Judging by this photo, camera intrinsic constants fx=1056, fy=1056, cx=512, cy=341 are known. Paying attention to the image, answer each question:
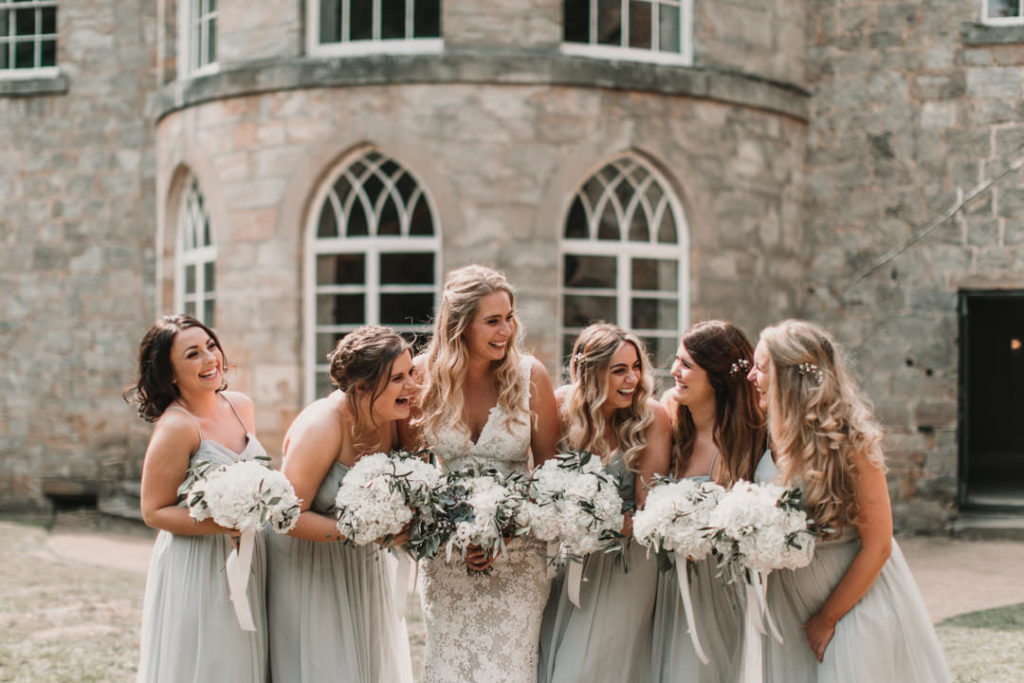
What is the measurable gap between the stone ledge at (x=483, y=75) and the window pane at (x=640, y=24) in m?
0.40

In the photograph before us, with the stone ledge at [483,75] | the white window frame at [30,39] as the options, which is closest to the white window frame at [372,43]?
the stone ledge at [483,75]

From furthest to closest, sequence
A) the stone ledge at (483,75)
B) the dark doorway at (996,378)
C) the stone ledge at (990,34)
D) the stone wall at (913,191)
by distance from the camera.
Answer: the dark doorway at (996,378), the stone wall at (913,191), the stone ledge at (990,34), the stone ledge at (483,75)

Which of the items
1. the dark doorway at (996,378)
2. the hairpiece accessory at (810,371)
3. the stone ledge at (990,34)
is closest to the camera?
the hairpiece accessory at (810,371)

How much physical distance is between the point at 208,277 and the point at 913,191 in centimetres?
714

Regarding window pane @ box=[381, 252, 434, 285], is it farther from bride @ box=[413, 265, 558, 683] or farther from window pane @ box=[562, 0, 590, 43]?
bride @ box=[413, 265, 558, 683]

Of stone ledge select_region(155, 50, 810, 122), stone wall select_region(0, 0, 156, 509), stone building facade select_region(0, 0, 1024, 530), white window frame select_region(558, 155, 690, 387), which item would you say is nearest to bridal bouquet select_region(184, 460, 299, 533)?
stone building facade select_region(0, 0, 1024, 530)

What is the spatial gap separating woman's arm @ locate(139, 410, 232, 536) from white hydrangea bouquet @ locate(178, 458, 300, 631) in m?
0.09

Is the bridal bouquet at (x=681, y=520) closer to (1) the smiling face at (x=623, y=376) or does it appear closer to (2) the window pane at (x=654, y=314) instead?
(1) the smiling face at (x=623, y=376)

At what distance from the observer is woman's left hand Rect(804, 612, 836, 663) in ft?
12.2

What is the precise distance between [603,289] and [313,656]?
6144mm

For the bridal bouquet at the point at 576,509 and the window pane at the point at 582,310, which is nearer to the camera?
the bridal bouquet at the point at 576,509

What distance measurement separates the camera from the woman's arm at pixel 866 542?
3.65m

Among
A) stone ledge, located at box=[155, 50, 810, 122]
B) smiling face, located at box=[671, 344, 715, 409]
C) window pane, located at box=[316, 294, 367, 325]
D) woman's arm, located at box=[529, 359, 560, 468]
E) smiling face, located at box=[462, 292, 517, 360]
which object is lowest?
woman's arm, located at box=[529, 359, 560, 468]

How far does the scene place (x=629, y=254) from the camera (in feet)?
32.0
